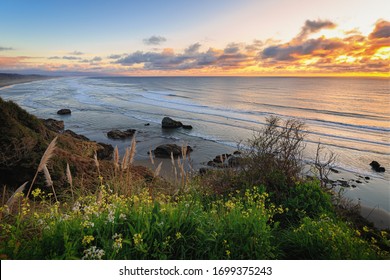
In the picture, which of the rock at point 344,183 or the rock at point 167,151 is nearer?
the rock at point 344,183

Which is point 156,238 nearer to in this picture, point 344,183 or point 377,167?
point 344,183

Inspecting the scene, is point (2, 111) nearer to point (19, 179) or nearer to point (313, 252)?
point (19, 179)

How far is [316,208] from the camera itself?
6.33 m

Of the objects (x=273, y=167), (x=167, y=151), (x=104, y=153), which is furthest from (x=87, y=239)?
(x=167, y=151)

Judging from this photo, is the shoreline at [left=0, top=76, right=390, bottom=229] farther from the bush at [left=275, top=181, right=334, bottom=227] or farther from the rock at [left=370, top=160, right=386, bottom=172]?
the bush at [left=275, top=181, right=334, bottom=227]

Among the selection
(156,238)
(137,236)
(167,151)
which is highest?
(137,236)

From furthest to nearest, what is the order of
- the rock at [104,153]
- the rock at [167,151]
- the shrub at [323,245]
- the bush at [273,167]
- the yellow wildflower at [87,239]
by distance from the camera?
the rock at [167,151] → the rock at [104,153] → the bush at [273,167] → the shrub at [323,245] → the yellow wildflower at [87,239]

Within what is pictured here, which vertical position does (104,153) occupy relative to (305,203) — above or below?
below

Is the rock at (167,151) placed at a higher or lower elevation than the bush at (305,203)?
lower

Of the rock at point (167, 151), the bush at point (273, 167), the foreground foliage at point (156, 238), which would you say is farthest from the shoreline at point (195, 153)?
the foreground foliage at point (156, 238)

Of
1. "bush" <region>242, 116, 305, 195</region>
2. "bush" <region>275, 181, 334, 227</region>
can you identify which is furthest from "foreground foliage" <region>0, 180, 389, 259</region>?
"bush" <region>242, 116, 305, 195</region>

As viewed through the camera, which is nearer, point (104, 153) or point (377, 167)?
point (104, 153)

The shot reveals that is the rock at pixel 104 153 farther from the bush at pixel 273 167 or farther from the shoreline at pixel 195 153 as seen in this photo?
the bush at pixel 273 167
